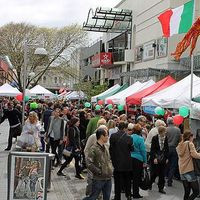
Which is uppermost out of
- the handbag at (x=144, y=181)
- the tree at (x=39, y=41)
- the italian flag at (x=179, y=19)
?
the tree at (x=39, y=41)

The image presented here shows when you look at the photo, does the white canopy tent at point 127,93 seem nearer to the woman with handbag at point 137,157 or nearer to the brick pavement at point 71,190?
the brick pavement at point 71,190

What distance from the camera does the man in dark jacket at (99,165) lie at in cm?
735

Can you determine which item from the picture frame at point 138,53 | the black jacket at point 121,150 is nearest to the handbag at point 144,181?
Answer: the black jacket at point 121,150

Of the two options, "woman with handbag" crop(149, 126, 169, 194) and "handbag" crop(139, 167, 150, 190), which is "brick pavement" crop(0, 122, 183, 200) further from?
"woman with handbag" crop(149, 126, 169, 194)

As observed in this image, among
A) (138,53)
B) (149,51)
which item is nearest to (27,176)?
(149,51)

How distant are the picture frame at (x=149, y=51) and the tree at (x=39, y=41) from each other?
1579 cm

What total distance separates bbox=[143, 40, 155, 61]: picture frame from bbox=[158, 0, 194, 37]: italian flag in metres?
19.4

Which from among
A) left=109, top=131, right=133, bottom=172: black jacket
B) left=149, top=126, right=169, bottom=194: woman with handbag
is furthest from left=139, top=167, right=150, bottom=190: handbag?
left=109, top=131, right=133, bottom=172: black jacket

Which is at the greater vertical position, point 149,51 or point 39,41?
point 39,41

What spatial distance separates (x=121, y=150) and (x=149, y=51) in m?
26.9

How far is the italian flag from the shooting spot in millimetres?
13273

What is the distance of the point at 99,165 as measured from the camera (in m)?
7.38

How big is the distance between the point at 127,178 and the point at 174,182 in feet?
9.93

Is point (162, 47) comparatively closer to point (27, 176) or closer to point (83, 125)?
point (83, 125)
